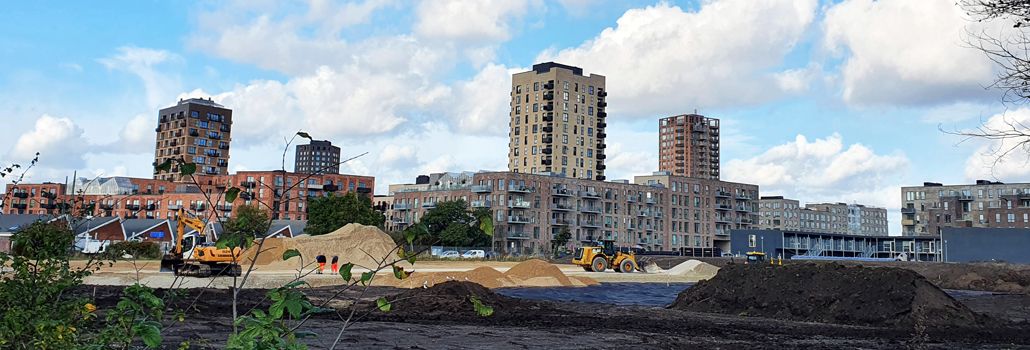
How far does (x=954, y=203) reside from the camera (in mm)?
179875

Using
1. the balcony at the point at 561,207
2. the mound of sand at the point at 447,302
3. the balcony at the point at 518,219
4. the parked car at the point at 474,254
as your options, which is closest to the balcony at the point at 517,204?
the balcony at the point at 518,219

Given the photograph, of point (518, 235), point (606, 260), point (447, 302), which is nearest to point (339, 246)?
point (606, 260)

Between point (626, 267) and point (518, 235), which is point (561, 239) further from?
point (626, 267)

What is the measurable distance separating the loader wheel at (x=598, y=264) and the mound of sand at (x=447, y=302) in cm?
3014

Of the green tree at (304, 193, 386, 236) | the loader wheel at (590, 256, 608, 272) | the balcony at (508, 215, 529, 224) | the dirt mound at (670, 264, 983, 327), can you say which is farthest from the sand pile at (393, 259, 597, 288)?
the balcony at (508, 215, 529, 224)

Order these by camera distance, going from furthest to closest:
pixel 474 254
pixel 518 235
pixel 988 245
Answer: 1. pixel 518 235
2. pixel 988 245
3. pixel 474 254

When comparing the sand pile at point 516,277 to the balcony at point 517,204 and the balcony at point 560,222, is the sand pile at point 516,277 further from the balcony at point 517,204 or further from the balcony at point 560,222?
the balcony at point 560,222

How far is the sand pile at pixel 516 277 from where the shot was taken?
1607 inches

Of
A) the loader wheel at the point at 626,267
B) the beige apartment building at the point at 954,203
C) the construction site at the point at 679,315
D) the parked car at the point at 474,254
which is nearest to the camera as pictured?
the construction site at the point at 679,315

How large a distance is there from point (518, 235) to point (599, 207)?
1845 cm

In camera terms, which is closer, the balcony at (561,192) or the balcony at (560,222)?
the balcony at (560,222)

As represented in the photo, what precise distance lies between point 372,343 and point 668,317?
12.6m

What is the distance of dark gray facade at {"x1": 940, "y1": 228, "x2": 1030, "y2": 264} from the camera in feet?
374

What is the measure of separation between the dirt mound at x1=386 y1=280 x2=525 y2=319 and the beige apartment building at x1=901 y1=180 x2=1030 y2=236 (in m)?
163
